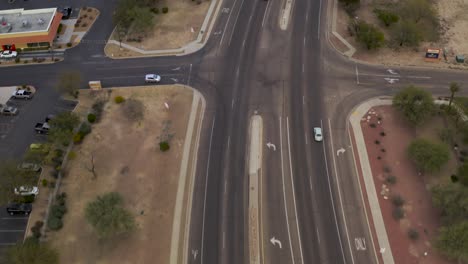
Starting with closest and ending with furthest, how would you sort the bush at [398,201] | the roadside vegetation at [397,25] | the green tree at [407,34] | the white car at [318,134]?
the bush at [398,201] < the white car at [318,134] < the roadside vegetation at [397,25] < the green tree at [407,34]

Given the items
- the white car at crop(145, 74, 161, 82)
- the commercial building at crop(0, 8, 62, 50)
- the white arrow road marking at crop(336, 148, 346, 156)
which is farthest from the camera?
the commercial building at crop(0, 8, 62, 50)

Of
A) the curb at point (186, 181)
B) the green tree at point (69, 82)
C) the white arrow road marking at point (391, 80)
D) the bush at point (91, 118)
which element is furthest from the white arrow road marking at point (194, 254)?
the white arrow road marking at point (391, 80)

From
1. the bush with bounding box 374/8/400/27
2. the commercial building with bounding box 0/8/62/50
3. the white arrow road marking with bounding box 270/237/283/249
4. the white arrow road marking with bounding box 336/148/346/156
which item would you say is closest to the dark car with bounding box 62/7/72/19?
the commercial building with bounding box 0/8/62/50

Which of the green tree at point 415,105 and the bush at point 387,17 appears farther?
the bush at point 387,17

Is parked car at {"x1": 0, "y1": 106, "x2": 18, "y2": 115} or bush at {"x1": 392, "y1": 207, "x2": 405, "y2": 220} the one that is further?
parked car at {"x1": 0, "y1": 106, "x2": 18, "y2": 115}

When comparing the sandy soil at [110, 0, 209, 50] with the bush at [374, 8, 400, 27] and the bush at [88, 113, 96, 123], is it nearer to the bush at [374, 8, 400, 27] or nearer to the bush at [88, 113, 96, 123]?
the bush at [88, 113, 96, 123]

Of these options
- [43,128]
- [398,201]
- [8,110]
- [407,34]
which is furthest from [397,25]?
[8,110]

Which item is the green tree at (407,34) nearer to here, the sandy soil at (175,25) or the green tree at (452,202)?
the green tree at (452,202)
